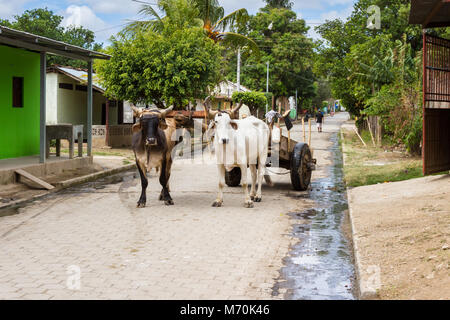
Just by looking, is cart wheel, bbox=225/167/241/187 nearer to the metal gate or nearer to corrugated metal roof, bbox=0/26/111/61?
the metal gate

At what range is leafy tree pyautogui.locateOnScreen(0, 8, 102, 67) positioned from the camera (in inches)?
1849

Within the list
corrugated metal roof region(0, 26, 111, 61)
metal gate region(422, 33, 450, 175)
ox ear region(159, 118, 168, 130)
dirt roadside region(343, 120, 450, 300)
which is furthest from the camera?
corrugated metal roof region(0, 26, 111, 61)

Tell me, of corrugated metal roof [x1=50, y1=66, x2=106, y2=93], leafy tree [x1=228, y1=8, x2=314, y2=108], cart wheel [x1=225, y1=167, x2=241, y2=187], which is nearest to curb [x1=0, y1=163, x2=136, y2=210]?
cart wheel [x1=225, y1=167, x2=241, y2=187]

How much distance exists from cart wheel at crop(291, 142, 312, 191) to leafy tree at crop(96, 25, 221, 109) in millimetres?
9627

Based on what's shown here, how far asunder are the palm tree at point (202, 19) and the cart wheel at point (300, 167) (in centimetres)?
1303

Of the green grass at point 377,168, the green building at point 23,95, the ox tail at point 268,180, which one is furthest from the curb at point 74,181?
the green grass at point 377,168

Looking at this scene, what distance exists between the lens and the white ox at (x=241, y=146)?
32.6 feet

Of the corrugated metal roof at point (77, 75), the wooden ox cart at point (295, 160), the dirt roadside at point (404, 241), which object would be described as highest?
the corrugated metal roof at point (77, 75)

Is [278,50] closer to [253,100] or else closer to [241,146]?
[253,100]

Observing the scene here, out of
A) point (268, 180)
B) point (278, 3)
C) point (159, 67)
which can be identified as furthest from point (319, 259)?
point (278, 3)

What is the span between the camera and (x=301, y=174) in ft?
39.4

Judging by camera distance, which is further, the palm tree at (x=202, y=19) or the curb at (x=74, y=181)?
the palm tree at (x=202, y=19)

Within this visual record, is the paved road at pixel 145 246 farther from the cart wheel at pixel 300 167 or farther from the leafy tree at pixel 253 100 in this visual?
the leafy tree at pixel 253 100
